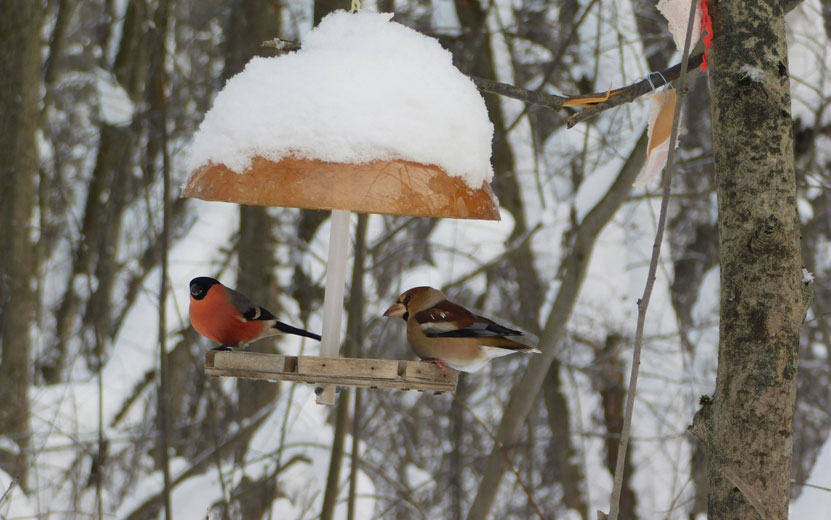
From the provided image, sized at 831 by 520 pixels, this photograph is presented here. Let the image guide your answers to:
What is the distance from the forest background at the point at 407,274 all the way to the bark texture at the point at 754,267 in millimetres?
2727

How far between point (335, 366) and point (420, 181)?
511 mm

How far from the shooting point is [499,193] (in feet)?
24.5

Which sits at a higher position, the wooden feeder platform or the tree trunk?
the tree trunk

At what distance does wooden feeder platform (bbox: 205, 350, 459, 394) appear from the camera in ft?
7.31


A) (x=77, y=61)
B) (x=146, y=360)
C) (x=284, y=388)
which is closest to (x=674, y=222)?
(x=284, y=388)

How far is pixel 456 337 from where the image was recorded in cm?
253

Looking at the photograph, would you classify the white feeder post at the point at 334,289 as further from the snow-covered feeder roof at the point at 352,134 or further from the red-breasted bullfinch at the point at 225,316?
the snow-covered feeder roof at the point at 352,134

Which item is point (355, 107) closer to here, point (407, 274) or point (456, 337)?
point (456, 337)

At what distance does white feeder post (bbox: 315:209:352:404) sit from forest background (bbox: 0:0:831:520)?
2.09 metres

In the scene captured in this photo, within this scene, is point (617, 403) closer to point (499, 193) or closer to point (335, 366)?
point (499, 193)

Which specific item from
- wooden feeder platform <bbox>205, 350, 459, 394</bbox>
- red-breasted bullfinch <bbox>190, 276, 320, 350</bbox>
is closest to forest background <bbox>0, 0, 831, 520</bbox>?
red-breasted bullfinch <bbox>190, 276, 320, 350</bbox>

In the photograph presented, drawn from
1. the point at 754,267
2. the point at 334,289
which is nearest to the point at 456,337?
the point at 334,289

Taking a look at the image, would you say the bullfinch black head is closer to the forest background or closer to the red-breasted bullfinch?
the red-breasted bullfinch

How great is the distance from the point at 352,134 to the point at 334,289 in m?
0.55
